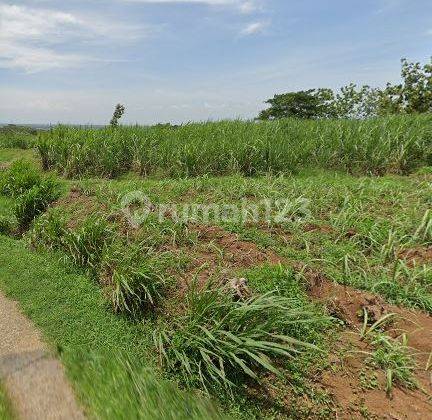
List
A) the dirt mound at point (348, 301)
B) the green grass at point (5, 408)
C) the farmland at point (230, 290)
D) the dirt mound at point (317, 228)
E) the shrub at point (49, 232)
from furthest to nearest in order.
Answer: the shrub at point (49, 232), the dirt mound at point (317, 228), the dirt mound at point (348, 301), the farmland at point (230, 290), the green grass at point (5, 408)

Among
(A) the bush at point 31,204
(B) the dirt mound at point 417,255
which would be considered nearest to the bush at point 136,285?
(B) the dirt mound at point 417,255

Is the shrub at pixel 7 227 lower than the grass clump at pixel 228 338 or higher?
higher

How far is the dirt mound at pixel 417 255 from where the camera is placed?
355 cm

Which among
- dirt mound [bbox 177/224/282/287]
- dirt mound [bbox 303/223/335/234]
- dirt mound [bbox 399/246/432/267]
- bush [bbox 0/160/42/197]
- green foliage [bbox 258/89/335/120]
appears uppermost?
green foliage [bbox 258/89/335/120]

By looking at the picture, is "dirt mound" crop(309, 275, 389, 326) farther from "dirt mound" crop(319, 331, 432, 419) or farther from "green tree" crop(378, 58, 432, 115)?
"green tree" crop(378, 58, 432, 115)

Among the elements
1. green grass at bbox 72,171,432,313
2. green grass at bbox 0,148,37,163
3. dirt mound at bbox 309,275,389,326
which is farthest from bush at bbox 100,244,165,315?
green grass at bbox 0,148,37,163

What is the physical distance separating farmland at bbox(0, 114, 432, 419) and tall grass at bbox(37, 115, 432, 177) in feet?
1.67

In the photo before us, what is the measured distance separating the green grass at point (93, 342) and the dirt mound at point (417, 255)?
2.12 metres

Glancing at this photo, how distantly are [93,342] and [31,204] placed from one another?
285 centimetres

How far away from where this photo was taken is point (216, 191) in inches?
195

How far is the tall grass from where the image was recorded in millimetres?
6590

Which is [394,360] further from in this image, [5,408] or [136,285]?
[5,408]

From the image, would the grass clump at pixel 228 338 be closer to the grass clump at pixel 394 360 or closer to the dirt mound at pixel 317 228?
the grass clump at pixel 394 360

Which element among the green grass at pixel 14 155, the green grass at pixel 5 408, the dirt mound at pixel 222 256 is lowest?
the green grass at pixel 5 408
